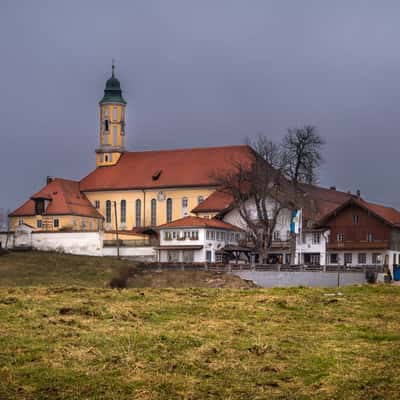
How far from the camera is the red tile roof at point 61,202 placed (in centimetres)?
10025

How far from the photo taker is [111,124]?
11544 centimetres

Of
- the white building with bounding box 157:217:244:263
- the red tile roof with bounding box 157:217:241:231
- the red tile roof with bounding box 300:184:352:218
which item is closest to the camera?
the white building with bounding box 157:217:244:263

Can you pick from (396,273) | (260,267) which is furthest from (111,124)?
(396,273)

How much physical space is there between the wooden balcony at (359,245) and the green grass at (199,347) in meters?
59.2

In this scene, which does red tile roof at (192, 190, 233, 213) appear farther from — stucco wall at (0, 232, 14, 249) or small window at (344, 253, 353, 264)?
stucco wall at (0, 232, 14, 249)

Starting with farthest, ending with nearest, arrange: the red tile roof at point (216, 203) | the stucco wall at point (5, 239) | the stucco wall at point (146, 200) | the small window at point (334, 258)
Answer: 1. the stucco wall at point (146, 200)
2. the red tile roof at point (216, 203)
3. the stucco wall at point (5, 239)
4. the small window at point (334, 258)

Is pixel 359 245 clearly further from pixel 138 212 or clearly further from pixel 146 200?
pixel 138 212

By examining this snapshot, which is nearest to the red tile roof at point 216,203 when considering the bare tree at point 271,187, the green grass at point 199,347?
the bare tree at point 271,187

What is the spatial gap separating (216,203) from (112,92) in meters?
28.9

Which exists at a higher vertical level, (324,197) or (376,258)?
(324,197)

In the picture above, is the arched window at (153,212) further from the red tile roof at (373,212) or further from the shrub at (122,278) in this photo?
the shrub at (122,278)

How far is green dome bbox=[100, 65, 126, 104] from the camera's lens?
11594cm

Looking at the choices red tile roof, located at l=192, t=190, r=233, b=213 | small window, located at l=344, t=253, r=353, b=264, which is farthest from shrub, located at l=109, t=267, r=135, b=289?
small window, located at l=344, t=253, r=353, b=264

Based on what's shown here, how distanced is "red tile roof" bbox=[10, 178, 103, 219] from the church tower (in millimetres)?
8674
